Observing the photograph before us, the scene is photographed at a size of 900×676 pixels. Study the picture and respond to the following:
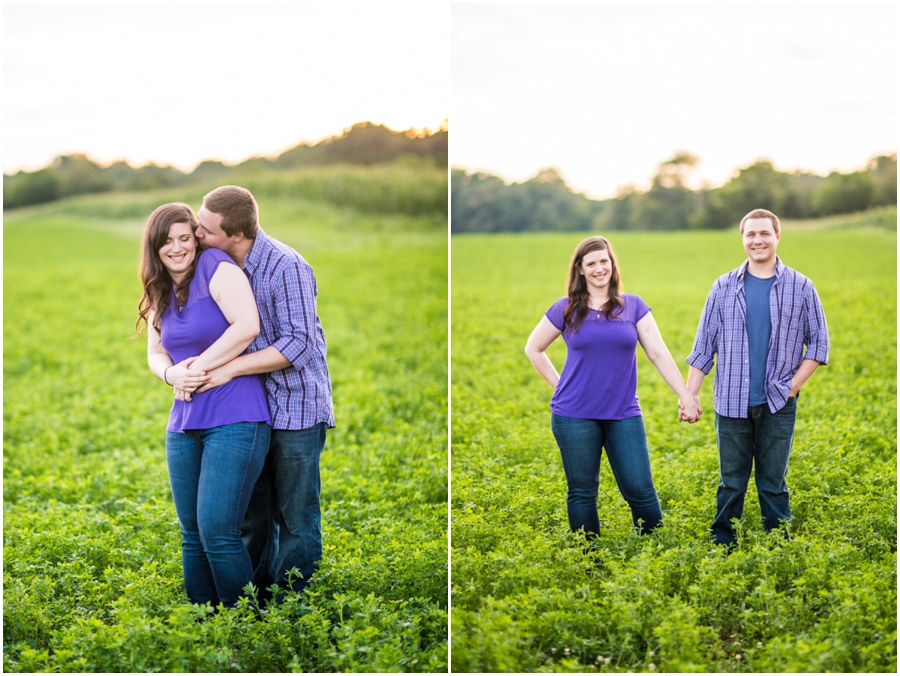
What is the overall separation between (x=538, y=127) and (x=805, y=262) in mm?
2867

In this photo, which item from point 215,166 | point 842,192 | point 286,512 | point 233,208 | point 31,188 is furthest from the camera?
point 31,188

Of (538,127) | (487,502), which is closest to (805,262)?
(538,127)

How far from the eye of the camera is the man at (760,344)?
380cm

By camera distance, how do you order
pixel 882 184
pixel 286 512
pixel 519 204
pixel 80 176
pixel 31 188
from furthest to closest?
pixel 80 176 → pixel 31 188 → pixel 519 204 → pixel 882 184 → pixel 286 512

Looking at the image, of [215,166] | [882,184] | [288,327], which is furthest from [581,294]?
[215,166]

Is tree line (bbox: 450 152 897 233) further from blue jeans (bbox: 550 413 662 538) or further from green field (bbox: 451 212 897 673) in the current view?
blue jeans (bbox: 550 413 662 538)

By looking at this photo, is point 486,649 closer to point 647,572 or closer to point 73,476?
point 647,572

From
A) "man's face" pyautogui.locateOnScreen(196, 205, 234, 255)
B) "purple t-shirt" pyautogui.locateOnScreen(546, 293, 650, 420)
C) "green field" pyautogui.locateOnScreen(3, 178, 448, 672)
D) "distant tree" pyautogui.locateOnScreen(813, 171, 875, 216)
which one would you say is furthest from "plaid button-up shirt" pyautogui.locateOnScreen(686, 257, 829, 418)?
"distant tree" pyautogui.locateOnScreen(813, 171, 875, 216)

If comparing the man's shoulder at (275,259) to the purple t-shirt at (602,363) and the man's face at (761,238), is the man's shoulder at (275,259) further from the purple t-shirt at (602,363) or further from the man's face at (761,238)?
the man's face at (761,238)

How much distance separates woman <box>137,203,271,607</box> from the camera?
142 inches

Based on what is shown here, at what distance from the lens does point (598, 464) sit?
3.98m

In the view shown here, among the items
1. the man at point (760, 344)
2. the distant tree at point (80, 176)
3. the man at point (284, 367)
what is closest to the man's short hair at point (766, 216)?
the man at point (760, 344)

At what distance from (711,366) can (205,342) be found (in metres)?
2.31

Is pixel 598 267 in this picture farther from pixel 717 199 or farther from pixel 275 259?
pixel 717 199
